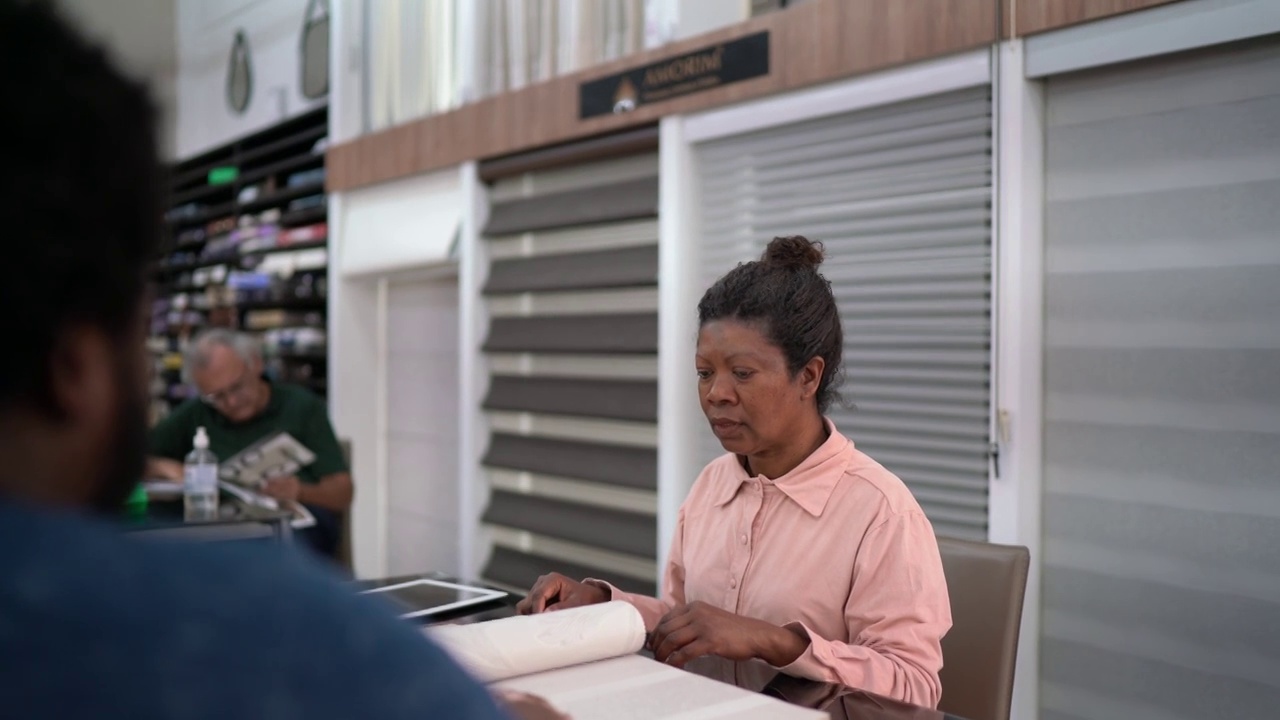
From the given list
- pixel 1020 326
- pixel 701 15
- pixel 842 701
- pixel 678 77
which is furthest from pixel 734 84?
pixel 842 701

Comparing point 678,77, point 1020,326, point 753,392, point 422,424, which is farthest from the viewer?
point 422,424

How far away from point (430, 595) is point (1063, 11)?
202cm

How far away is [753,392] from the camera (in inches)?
69.4

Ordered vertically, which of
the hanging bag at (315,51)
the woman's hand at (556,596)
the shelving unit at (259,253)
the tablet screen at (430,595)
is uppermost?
the hanging bag at (315,51)

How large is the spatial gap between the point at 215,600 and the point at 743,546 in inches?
56.2

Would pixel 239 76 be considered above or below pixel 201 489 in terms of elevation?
above

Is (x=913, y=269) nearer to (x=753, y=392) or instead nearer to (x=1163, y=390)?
(x=1163, y=390)

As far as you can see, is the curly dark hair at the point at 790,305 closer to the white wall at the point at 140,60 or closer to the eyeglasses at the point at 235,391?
the white wall at the point at 140,60

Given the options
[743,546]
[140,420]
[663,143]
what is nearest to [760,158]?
[663,143]

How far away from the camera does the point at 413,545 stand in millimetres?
5855

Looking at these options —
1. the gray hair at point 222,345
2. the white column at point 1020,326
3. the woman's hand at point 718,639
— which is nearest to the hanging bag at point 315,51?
the gray hair at point 222,345

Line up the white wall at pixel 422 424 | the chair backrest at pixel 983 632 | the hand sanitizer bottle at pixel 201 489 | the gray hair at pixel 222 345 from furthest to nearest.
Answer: the white wall at pixel 422 424 < the gray hair at pixel 222 345 < the hand sanitizer bottle at pixel 201 489 < the chair backrest at pixel 983 632

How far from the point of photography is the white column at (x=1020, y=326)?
271 cm

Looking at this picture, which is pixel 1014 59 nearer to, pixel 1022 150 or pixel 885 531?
pixel 1022 150
